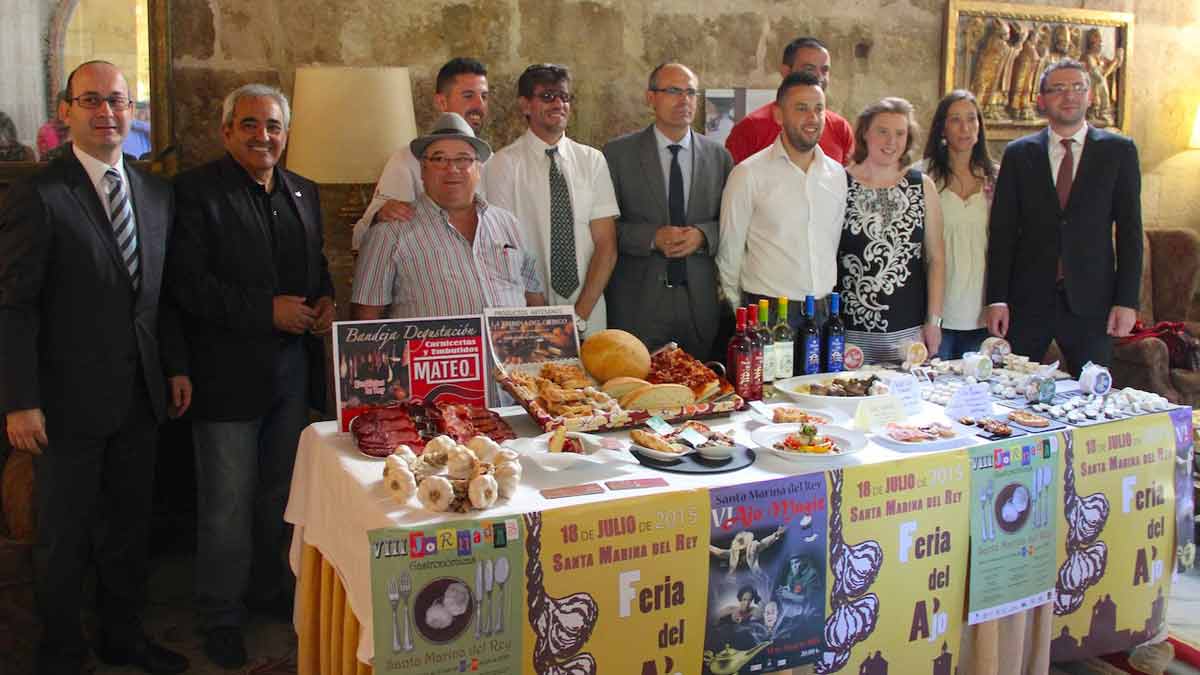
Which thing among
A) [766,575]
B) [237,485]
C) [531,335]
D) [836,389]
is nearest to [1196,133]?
[836,389]

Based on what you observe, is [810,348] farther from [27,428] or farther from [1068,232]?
[27,428]

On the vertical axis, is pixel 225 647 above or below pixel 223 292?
below

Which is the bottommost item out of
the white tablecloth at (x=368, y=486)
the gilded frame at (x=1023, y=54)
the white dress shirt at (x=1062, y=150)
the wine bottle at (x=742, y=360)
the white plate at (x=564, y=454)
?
the white tablecloth at (x=368, y=486)

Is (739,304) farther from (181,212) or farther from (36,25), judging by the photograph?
(36,25)

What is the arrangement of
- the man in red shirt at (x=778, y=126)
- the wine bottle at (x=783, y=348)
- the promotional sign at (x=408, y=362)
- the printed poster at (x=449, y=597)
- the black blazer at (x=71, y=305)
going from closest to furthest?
1. the printed poster at (x=449, y=597)
2. the promotional sign at (x=408, y=362)
3. the black blazer at (x=71, y=305)
4. the wine bottle at (x=783, y=348)
5. the man in red shirt at (x=778, y=126)

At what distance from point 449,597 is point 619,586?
1.17 ft

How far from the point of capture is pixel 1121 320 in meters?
3.73

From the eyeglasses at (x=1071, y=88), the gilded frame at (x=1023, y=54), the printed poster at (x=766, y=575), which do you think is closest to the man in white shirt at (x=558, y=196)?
the printed poster at (x=766, y=575)

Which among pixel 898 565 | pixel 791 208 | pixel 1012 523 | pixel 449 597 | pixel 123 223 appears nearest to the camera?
pixel 449 597

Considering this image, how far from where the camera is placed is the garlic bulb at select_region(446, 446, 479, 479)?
198 centimetres

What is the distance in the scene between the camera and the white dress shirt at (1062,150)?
3.76 metres

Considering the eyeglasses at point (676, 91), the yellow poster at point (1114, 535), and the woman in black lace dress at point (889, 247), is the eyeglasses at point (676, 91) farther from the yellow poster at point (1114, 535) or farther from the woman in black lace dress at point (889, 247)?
the yellow poster at point (1114, 535)

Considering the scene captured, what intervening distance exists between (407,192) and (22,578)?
5.65 feet

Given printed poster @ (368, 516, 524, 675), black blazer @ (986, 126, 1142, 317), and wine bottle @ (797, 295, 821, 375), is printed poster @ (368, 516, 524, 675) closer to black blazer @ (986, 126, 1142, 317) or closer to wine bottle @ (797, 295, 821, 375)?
wine bottle @ (797, 295, 821, 375)
